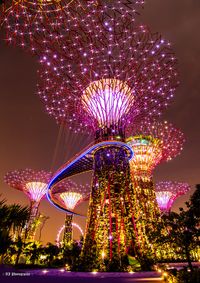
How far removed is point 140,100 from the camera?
2236 cm

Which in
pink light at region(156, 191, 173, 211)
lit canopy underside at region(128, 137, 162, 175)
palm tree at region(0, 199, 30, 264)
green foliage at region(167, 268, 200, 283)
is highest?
lit canopy underside at region(128, 137, 162, 175)

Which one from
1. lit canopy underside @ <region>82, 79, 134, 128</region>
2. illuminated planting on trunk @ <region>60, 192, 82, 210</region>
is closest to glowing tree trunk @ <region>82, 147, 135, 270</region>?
lit canopy underside @ <region>82, 79, 134, 128</region>

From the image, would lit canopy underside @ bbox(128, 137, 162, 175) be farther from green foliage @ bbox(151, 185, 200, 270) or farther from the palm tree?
the palm tree

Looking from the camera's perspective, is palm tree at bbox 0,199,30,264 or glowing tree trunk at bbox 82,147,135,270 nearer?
palm tree at bbox 0,199,30,264

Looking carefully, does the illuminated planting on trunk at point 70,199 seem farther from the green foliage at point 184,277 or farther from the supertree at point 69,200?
the green foliage at point 184,277

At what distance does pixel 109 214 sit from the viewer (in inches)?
771

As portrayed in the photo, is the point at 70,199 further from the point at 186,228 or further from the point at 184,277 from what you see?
the point at 184,277

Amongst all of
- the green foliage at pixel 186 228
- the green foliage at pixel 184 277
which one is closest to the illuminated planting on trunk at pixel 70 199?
the green foliage at pixel 186 228

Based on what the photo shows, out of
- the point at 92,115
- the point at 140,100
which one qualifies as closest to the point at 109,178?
the point at 92,115

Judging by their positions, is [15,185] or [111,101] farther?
[15,185]

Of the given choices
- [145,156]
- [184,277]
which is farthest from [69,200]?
[184,277]

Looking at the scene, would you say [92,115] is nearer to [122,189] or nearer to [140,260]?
[122,189]

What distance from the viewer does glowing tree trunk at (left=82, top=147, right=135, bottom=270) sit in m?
18.5

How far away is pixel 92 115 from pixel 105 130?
182cm
